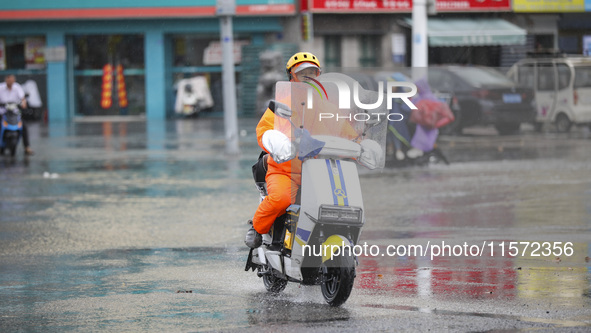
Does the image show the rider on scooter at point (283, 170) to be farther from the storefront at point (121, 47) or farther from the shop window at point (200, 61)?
the shop window at point (200, 61)

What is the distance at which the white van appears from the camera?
20.7m

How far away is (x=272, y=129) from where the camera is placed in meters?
6.57

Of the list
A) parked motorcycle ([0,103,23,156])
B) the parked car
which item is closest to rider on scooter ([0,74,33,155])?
parked motorcycle ([0,103,23,156])

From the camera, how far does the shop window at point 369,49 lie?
35312 mm

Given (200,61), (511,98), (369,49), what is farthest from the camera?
(200,61)

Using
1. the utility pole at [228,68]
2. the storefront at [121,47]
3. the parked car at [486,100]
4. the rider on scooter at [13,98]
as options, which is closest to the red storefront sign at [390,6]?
the storefront at [121,47]

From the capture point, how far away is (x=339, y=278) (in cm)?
622

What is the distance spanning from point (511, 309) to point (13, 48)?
3259cm

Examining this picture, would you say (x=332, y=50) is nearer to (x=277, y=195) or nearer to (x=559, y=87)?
(x=559, y=87)

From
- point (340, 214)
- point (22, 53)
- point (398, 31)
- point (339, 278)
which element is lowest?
point (339, 278)

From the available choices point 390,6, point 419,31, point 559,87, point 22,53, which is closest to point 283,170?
point 419,31

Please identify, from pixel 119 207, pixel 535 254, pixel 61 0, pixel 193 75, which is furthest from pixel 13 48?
pixel 535 254

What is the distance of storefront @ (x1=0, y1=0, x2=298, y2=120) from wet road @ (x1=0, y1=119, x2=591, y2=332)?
17087 millimetres

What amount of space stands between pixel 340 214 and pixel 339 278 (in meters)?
0.40
